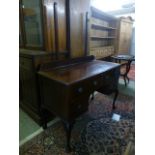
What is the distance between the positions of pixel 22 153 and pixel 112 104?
5.18 feet

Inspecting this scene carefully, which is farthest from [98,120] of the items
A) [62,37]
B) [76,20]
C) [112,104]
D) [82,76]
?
[76,20]

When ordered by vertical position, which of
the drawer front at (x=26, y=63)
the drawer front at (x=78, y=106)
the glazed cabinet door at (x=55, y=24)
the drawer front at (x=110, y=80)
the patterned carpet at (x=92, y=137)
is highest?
the glazed cabinet door at (x=55, y=24)

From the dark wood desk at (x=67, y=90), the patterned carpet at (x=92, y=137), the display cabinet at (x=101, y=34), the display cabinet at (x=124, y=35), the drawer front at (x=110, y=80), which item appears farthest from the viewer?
the display cabinet at (x=124, y=35)

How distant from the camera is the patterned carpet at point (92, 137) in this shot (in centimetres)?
144

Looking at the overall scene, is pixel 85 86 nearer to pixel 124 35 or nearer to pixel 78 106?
pixel 78 106

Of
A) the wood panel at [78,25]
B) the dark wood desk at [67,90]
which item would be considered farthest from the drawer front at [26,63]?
the wood panel at [78,25]

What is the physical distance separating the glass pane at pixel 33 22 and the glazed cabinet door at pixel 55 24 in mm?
122

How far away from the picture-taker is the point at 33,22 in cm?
179

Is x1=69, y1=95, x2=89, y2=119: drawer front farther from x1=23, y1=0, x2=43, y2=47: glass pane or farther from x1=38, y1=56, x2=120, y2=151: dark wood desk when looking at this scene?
x1=23, y1=0, x2=43, y2=47: glass pane

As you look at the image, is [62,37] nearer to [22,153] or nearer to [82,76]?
[82,76]

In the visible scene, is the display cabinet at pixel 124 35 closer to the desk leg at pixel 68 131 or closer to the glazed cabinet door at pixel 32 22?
the glazed cabinet door at pixel 32 22

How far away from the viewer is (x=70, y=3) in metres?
1.76

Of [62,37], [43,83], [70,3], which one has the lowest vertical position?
[43,83]

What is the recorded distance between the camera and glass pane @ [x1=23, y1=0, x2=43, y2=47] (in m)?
1.68
